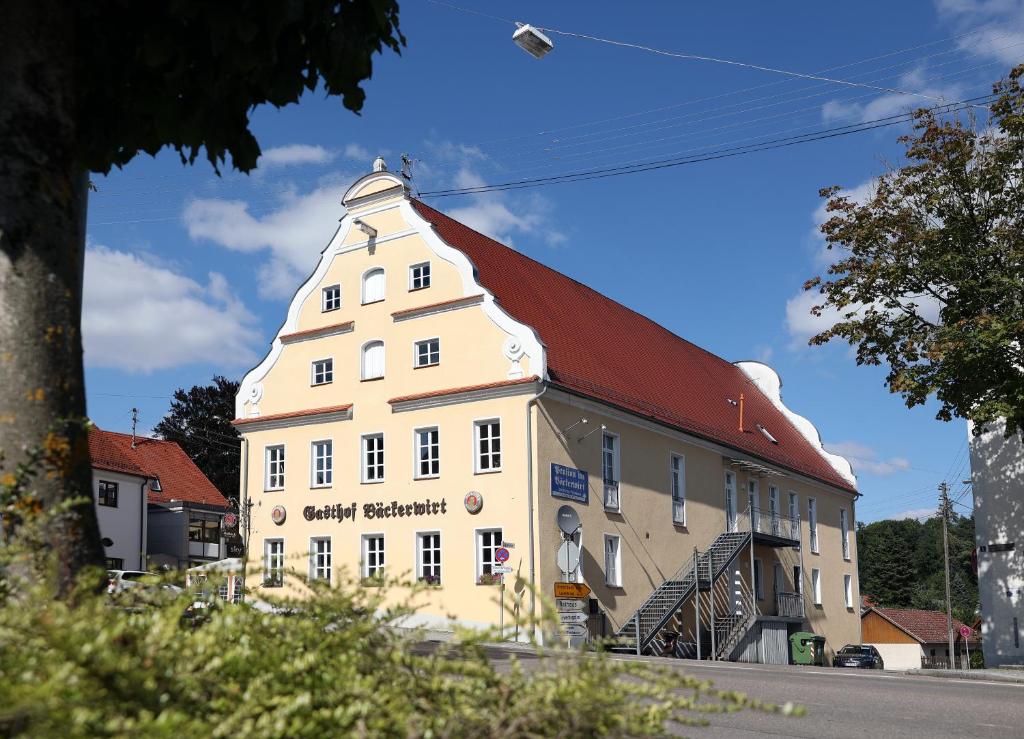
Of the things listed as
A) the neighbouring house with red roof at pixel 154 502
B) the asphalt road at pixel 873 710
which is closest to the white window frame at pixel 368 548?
the asphalt road at pixel 873 710

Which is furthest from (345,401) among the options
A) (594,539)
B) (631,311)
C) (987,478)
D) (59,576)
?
(59,576)

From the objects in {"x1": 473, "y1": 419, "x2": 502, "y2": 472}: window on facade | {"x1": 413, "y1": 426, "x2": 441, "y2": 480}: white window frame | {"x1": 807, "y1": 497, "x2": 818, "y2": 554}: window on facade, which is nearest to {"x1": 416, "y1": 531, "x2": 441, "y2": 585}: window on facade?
{"x1": 413, "y1": 426, "x2": 441, "y2": 480}: white window frame

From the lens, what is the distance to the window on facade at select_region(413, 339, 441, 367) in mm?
31000

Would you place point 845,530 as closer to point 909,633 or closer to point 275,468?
point 275,468

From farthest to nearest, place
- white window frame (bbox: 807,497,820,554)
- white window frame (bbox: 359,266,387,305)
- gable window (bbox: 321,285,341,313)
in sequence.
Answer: white window frame (bbox: 807,497,820,554), gable window (bbox: 321,285,341,313), white window frame (bbox: 359,266,387,305)

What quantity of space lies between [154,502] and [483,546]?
32.9 m

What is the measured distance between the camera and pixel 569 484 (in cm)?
2923

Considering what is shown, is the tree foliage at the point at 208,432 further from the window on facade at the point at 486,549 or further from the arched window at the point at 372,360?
the window on facade at the point at 486,549

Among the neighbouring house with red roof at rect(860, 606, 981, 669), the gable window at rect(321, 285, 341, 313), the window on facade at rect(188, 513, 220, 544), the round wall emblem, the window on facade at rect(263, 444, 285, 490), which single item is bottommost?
the neighbouring house with red roof at rect(860, 606, 981, 669)

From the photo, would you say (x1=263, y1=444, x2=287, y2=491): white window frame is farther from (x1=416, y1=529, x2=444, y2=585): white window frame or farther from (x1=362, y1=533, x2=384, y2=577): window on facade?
(x1=416, y1=529, x2=444, y2=585): white window frame

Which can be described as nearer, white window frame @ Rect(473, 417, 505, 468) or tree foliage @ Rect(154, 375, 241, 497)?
white window frame @ Rect(473, 417, 505, 468)

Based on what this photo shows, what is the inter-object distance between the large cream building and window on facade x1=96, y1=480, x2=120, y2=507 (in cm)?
1881

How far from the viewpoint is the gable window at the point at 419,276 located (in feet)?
103

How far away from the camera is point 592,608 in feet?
95.1
